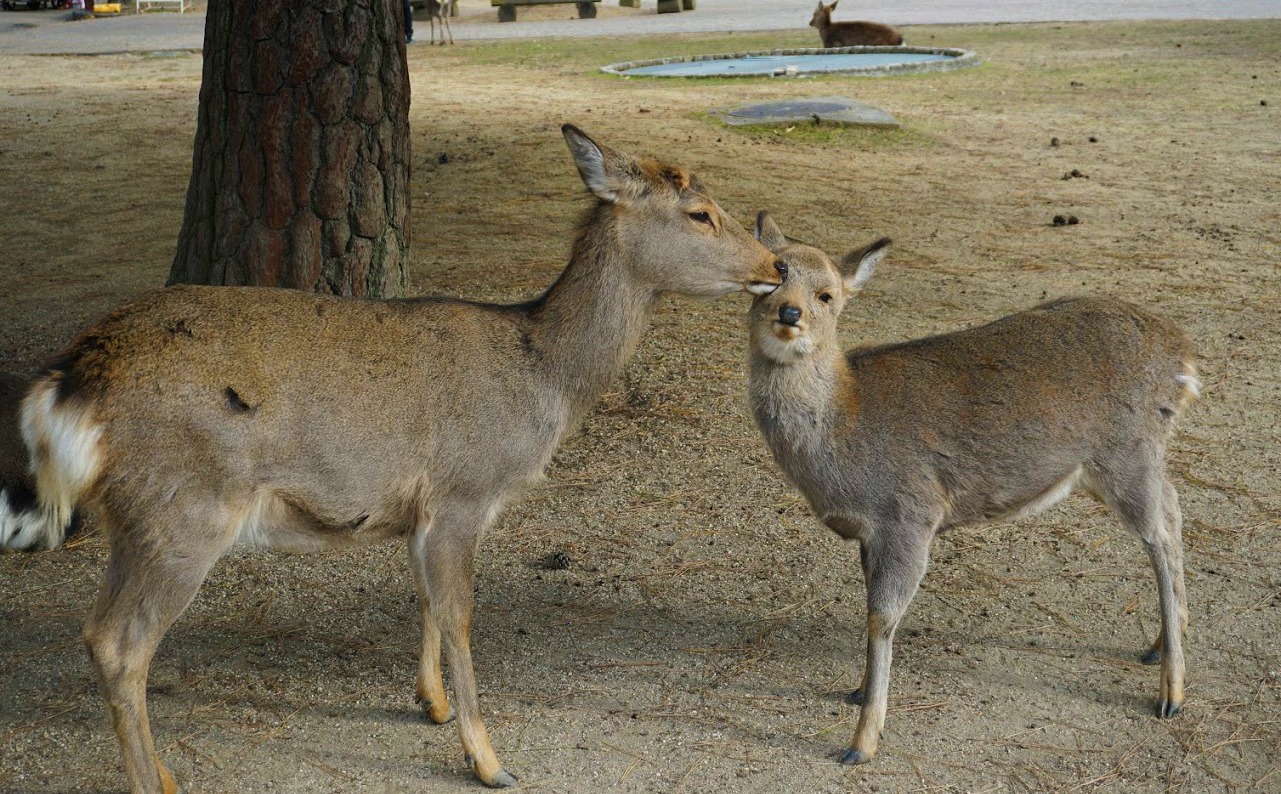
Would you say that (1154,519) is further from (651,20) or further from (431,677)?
(651,20)

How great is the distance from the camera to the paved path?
77.8 feet

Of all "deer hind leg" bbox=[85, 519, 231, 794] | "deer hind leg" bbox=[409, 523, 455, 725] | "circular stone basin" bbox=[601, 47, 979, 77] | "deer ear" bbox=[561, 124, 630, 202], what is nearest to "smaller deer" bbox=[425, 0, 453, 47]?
"circular stone basin" bbox=[601, 47, 979, 77]

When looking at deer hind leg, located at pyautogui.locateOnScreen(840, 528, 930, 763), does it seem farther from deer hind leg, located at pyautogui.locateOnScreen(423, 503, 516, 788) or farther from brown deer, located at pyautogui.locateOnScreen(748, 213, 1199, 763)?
deer hind leg, located at pyautogui.locateOnScreen(423, 503, 516, 788)

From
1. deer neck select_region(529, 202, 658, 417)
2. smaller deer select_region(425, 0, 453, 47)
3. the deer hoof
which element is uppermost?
smaller deer select_region(425, 0, 453, 47)

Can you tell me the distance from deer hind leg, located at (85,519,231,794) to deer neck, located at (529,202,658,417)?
1.28 m

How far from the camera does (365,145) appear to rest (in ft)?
19.3

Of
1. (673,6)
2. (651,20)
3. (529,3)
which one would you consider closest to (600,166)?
(651,20)

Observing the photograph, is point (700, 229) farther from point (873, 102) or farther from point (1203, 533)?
point (873, 102)

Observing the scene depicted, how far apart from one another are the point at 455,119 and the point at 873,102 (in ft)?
17.9

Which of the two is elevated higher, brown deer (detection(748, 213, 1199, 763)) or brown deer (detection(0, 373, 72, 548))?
brown deer (detection(748, 213, 1199, 763))

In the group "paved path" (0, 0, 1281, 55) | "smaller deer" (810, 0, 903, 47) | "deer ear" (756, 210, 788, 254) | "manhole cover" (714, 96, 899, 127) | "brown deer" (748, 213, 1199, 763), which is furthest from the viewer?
"paved path" (0, 0, 1281, 55)

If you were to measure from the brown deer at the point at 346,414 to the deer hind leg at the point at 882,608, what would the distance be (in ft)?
3.18

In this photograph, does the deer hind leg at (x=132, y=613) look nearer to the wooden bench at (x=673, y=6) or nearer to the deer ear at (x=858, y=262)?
the deer ear at (x=858, y=262)

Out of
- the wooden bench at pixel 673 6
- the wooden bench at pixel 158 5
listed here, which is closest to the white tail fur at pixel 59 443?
the wooden bench at pixel 673 6
